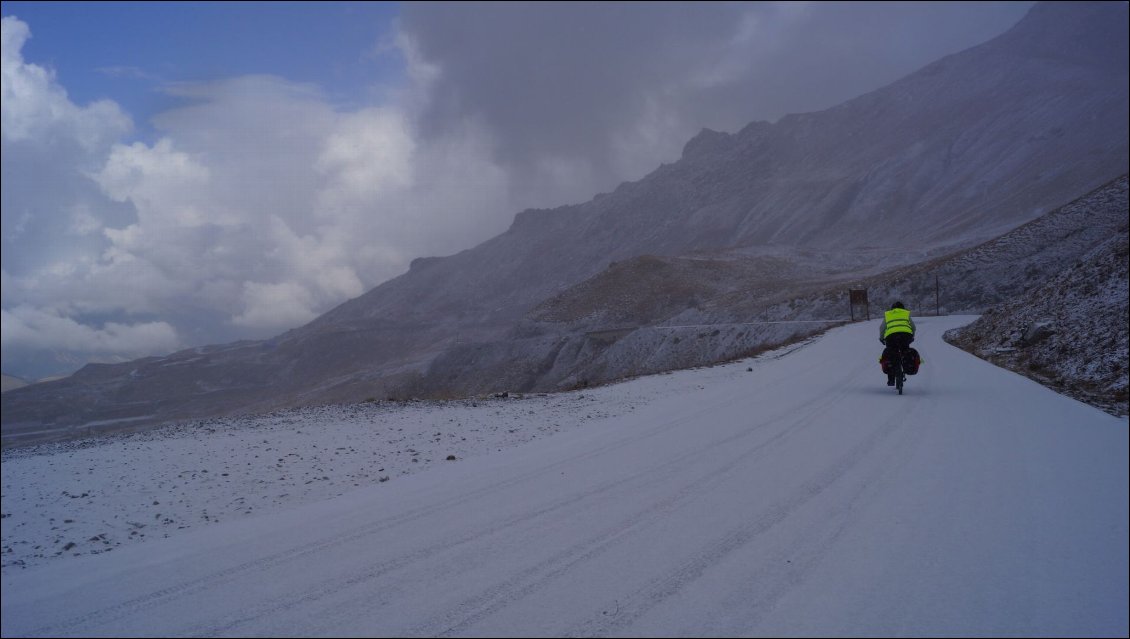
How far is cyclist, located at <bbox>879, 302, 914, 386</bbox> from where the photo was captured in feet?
40.9

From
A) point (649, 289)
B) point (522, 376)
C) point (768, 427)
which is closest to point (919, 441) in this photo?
point (768, 427)

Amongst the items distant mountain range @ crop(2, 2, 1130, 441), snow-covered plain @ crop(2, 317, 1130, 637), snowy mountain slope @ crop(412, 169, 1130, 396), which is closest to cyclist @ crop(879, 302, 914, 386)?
snow-covered plain @ crop(2, 317, 1130, 637)

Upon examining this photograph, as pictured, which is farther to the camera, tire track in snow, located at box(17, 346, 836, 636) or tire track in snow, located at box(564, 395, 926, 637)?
tire track in snow, located at box(17, 346, 836, 636)

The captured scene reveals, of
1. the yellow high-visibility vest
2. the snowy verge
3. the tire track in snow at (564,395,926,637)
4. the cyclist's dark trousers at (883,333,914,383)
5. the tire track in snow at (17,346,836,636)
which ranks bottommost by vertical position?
the tire track in snow at (564,395,926,637)

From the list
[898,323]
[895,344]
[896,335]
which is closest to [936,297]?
[898,323]

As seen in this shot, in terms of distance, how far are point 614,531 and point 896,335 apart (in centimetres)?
960

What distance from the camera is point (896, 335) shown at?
12.7m

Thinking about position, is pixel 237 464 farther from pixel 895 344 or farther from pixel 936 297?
pixel 936 297

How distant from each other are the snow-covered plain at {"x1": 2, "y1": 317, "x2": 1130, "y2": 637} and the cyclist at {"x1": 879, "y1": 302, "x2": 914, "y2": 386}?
1.67 meters

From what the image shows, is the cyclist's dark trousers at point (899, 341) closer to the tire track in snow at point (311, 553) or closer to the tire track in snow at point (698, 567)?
the tire track in snow at point (698, 567)

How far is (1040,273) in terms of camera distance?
39656 millimetres

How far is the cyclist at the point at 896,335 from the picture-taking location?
12.5 m

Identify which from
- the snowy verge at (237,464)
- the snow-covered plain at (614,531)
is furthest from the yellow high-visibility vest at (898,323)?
the snowy verge at (237,464)

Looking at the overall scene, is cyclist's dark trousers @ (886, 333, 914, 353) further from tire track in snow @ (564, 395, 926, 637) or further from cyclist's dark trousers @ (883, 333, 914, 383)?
tire track in snow @ (564, 395, 926, 637)
